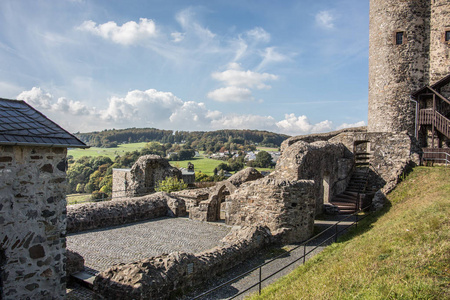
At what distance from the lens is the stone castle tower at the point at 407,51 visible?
22.1 metres

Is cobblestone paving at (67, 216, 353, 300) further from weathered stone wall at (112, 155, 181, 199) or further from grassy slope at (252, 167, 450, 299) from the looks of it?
weathered stone wall at (112, 155, 181, 199)

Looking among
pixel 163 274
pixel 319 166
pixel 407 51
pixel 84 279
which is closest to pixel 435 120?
pixel 407 51

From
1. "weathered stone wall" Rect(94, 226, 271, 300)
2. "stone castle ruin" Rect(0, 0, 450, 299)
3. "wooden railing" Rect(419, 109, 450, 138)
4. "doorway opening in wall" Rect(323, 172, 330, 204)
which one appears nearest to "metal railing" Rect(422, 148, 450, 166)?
"stone castle ruin" Rect(0, 0, 450, 299)

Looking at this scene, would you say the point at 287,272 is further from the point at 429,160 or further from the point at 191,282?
the point at 429,160

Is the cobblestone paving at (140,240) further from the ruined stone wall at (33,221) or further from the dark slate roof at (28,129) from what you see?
the dark slate roof at (28,129)

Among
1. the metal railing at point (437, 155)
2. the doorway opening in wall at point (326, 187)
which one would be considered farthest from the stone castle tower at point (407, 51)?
the doorway opening in wall at point (326, 187)

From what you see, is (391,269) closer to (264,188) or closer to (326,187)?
(264,188)

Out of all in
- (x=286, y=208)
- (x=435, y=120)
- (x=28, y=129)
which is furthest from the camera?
(x=435, y=120)

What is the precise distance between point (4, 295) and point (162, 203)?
1044cm

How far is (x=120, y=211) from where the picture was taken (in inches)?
548

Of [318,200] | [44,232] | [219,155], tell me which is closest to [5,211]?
[44,232]

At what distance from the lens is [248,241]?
9609 mm

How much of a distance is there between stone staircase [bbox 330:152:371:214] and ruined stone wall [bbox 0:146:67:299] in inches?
527

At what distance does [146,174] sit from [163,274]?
51.6 ft
